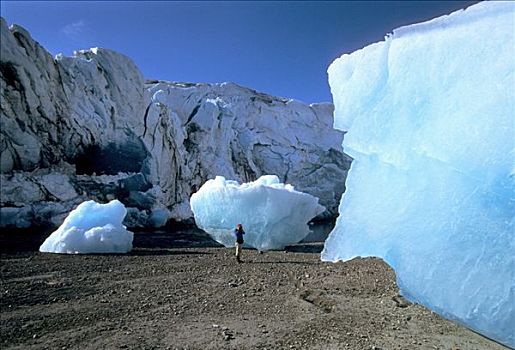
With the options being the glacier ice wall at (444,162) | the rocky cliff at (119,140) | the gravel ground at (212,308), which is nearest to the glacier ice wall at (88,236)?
the gravel ground at (212,308)

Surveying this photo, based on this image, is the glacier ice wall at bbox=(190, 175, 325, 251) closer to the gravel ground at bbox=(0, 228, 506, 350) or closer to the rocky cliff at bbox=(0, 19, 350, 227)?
the gravel ground at bbox=(0, 228, 506, 350)

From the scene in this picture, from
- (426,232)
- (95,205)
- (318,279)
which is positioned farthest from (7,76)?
(426,232)

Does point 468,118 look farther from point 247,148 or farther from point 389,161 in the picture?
point 247,148

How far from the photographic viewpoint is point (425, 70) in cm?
417

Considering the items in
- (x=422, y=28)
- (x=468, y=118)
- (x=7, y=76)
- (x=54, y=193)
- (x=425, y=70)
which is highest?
(x=7, y=76)

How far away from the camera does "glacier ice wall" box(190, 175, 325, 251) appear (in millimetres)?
13102

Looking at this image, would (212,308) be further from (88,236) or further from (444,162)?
(88,236)

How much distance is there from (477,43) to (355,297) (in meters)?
4.07

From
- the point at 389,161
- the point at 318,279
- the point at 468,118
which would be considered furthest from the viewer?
the point at 318,279

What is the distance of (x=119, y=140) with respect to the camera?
2177cm

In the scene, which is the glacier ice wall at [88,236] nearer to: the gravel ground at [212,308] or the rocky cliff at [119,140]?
the gravel ground at [212,308]

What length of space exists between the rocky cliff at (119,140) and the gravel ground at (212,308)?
985 cm

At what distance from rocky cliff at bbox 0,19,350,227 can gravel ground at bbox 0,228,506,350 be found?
32.3 ft

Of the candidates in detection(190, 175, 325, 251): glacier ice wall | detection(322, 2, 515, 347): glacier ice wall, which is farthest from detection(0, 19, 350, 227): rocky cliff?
detection(322, 2, 515, 347): glacier ice wall
